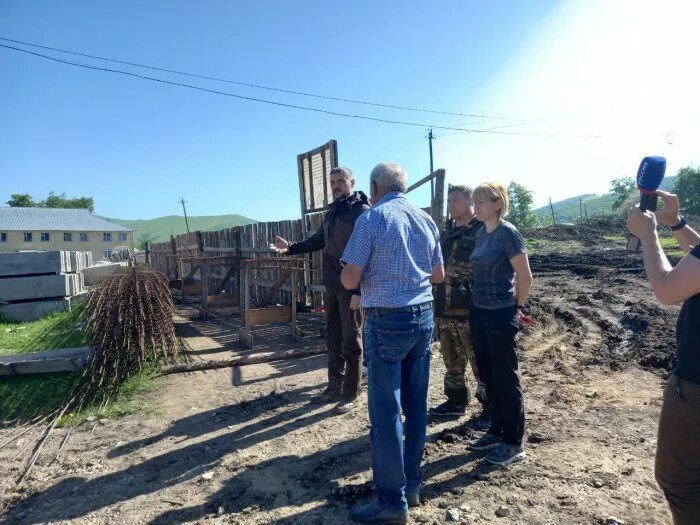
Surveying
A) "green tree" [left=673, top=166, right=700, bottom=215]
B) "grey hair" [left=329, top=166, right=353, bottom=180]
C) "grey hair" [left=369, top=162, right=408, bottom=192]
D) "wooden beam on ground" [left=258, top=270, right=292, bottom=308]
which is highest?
"green tree" [left=673, top=166, right=700, bottom=215]

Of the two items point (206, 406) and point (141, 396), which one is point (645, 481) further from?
point (141, 396)

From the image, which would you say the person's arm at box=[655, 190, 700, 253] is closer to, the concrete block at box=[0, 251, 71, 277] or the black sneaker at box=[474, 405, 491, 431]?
the black sneaker at box=[474, 405, 491, 431]

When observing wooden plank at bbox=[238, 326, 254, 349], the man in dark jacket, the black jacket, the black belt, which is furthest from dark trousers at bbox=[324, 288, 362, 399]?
wooden plank at bbox=[238, 326, 254, 349]

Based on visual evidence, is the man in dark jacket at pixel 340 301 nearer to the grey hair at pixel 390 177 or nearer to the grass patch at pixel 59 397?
the grey hair at pixel 390 177

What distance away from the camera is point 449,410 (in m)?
4.04

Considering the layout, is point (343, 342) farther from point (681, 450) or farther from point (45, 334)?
point (45, 334)

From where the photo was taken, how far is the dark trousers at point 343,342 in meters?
4.34

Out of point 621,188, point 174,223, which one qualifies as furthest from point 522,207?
point 174,223

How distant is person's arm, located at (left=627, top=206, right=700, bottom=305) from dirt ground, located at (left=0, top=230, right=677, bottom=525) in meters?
1.53

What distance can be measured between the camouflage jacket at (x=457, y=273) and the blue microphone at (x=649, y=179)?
5.70 feet

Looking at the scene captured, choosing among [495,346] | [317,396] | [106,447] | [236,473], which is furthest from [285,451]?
[495,346]

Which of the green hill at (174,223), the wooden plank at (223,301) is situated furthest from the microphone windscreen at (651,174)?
the green hill at (174,223)

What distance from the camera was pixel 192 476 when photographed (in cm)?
321

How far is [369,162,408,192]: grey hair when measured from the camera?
9.05ft
